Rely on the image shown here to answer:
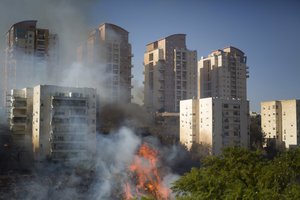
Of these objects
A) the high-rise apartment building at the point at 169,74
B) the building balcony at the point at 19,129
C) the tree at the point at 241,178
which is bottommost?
the tree at the point at 241,178

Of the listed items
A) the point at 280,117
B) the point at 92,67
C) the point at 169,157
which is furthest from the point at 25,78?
the point at 280,117

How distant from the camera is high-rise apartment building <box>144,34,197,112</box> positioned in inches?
2239

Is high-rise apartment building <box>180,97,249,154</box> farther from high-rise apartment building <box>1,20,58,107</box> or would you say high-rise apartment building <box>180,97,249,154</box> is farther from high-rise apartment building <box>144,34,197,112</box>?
high-rise apartment building <box>1,20,58,107</box>

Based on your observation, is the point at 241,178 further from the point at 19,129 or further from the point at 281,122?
the point at 281,122

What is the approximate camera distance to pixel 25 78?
4531 cm

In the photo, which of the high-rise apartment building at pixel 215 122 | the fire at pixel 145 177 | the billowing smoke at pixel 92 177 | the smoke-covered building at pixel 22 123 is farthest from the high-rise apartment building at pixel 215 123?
the smoke-covered building at pixel 22 123

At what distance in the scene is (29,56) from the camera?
151 ft

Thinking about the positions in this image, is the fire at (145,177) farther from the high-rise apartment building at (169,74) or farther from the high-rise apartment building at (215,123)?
the high-rise apartment building at (169,74)

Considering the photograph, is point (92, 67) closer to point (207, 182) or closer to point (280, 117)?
point (280, 117)

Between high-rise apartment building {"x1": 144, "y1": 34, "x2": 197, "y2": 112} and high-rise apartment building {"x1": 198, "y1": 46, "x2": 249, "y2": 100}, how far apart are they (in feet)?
11.5

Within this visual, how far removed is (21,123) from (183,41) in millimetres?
28774

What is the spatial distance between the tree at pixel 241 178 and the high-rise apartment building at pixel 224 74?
38967mm

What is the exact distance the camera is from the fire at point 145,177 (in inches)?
1340

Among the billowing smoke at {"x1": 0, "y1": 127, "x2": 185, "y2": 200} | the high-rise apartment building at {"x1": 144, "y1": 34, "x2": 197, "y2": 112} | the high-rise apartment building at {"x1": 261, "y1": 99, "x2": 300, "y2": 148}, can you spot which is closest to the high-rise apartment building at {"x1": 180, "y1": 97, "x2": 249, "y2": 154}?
the billowing smoke at {"x1": 0, "y1": 127, "x2": 185, "y2": 200}
